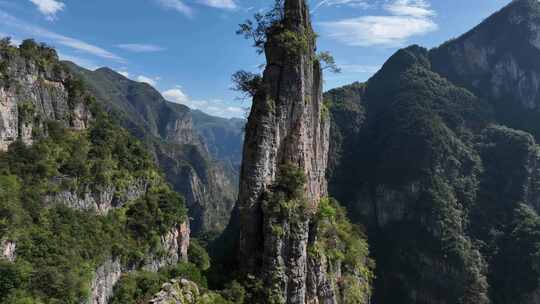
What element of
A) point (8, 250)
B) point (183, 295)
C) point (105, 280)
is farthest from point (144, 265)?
point (183, 295)

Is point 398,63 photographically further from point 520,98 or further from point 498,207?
point 498,207

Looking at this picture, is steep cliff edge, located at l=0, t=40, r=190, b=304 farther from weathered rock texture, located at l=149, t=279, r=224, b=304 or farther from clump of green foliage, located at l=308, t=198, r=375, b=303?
clump of green foliage, located at l=308, t=198, r=375, b=303

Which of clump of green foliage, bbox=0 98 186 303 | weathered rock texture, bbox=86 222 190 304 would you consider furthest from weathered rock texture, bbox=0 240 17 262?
weathered rock texture, bbox=86 222 190 304

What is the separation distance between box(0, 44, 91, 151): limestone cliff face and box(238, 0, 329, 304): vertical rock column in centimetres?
2576

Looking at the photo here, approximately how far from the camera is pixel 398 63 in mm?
164875

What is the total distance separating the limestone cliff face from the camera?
116 feet

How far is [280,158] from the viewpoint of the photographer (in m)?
24.2

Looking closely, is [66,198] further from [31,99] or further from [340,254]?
[340,254]

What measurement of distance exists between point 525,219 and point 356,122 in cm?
6792

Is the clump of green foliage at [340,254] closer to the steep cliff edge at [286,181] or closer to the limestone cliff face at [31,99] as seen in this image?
the steep cliff edge at [286,181]

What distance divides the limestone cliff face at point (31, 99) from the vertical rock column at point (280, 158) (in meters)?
25.8

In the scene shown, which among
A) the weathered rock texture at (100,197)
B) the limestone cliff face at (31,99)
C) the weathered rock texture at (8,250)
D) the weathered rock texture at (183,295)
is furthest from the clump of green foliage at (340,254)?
the limestone cliff face at (31,99)

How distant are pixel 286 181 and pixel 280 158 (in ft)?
6.04

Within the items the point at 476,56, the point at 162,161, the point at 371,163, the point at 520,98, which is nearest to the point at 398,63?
the point at 476,56
